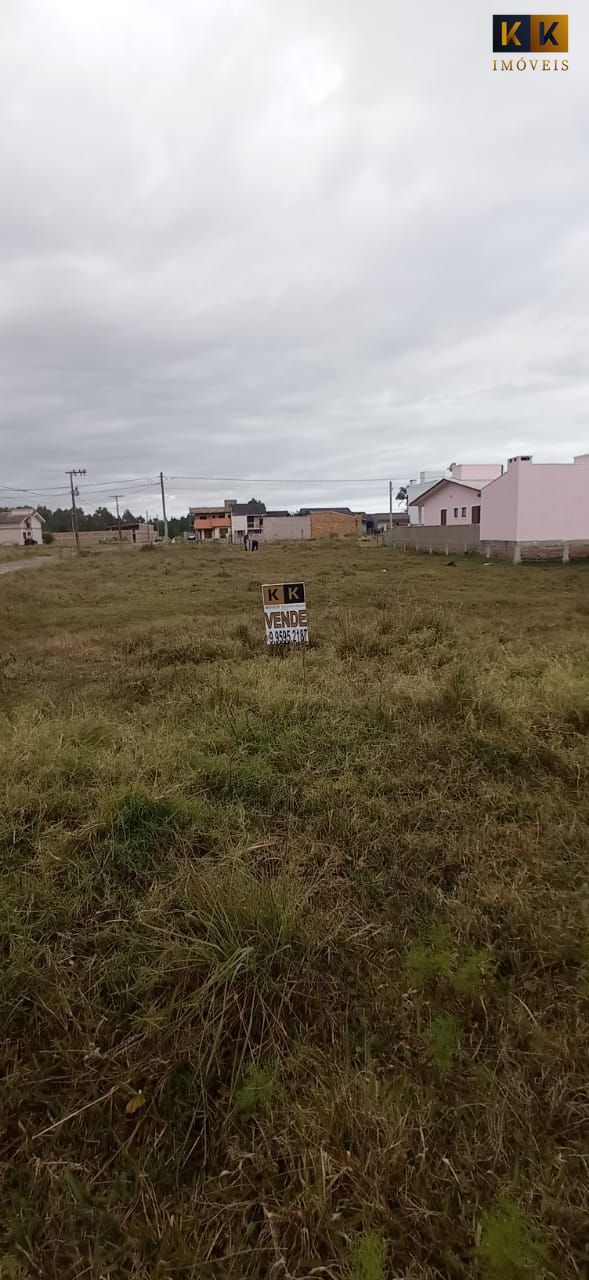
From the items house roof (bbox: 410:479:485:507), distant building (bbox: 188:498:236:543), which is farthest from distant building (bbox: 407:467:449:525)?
distant building (bbox: 188:498:236:543)

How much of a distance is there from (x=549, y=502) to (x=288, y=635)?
2042cm

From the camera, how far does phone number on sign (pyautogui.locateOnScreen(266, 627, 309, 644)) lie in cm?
682

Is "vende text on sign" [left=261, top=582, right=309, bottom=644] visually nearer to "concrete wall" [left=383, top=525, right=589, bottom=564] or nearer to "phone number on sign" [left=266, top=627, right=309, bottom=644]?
"phone number on sign" [left=266, top=627, right=309, bottom=644]

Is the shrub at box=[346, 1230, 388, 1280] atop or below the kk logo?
below

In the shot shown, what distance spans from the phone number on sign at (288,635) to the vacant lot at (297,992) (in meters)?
2.37

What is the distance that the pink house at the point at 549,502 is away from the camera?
23.0 metres

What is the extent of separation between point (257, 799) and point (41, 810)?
3.95 ft

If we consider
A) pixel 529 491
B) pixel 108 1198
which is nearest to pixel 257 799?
pixel 108 1198

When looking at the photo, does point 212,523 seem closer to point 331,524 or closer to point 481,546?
point 331,524

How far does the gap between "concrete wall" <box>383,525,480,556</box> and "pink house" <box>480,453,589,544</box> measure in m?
3.66

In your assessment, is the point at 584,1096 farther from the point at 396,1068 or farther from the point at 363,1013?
the point at 363,1013

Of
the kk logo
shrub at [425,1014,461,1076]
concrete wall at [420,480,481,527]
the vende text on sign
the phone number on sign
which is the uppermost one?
the kk logo

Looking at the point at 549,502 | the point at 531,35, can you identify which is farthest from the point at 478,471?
the point at 531,35

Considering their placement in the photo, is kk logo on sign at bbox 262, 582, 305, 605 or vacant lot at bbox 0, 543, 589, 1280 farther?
kk logo on sign at bbox 262, 582, 305, 605
